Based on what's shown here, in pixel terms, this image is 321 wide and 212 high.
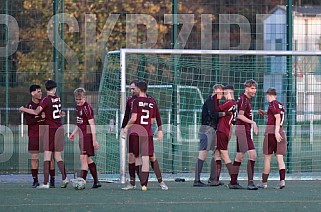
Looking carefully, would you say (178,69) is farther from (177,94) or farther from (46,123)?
(46,123)

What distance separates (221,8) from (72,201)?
278 inches

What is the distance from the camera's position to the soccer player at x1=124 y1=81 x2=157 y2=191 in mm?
13734

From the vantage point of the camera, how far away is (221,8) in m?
18.0

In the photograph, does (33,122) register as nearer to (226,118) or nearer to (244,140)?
(226,118)

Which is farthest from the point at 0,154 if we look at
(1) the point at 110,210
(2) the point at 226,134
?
(1) the point at 110,210

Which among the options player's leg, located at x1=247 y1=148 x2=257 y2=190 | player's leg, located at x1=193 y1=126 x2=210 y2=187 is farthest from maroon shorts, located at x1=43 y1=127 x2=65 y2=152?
player's leg, located at x1=247 y1=148 x2=257 y2=190

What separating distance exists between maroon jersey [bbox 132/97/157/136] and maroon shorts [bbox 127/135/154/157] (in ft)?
0.60

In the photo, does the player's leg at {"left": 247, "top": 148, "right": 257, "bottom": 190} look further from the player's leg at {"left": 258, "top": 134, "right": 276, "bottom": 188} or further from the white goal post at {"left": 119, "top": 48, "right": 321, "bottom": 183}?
the white goal post at {"left": 119, "top": 48, "right": 321, "bottom": 183}

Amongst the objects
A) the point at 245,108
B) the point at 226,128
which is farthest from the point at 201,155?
the point at 245,108

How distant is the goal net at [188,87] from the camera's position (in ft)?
54.1

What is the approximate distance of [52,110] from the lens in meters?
14.4

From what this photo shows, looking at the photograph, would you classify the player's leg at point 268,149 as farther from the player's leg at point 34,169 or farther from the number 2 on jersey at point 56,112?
the player's leg at point 34,169

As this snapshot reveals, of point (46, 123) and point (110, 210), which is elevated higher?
point (46, 123)

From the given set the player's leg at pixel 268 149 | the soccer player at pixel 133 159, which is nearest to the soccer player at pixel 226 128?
the player's leg at pixel 268 149
